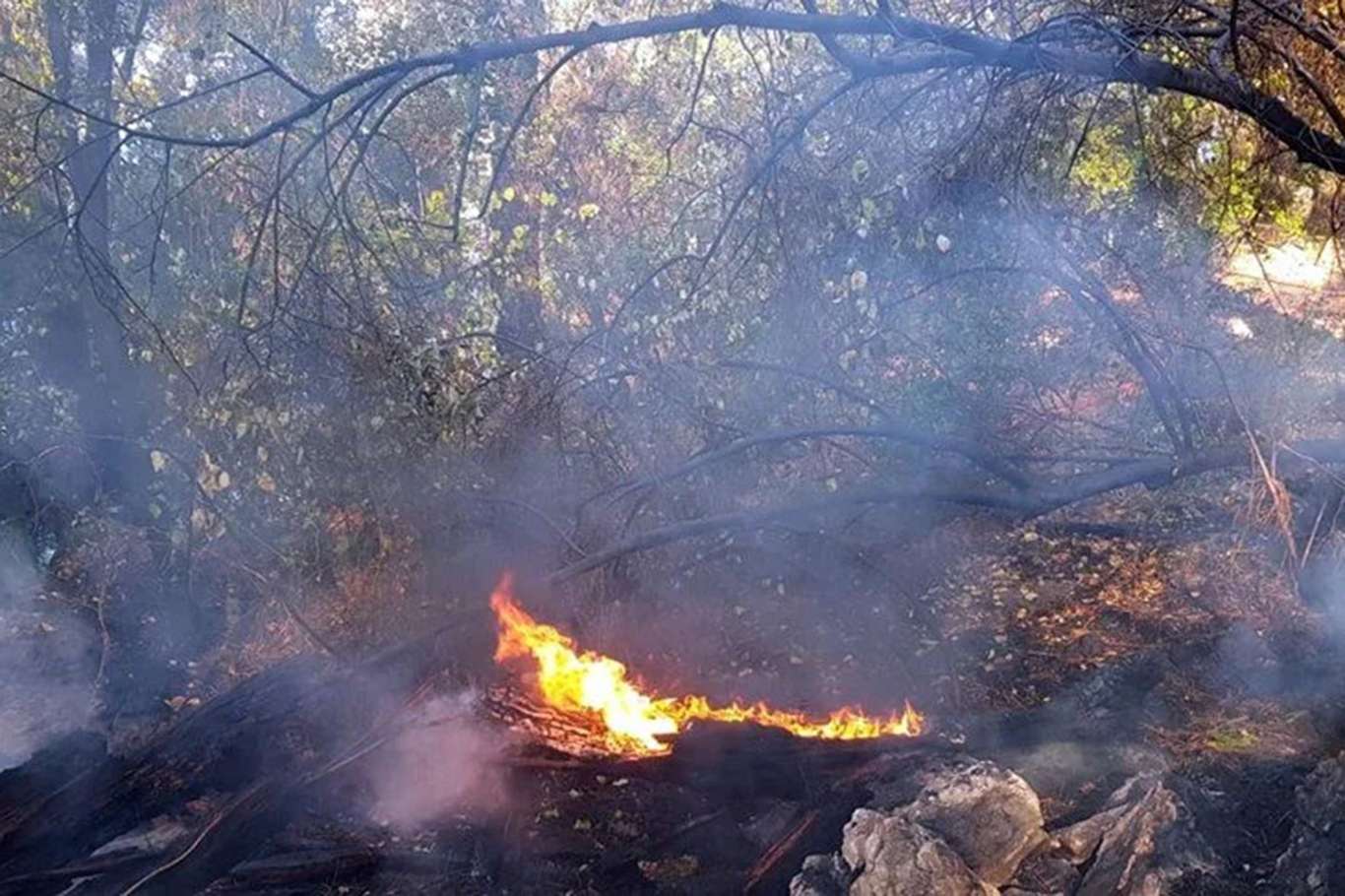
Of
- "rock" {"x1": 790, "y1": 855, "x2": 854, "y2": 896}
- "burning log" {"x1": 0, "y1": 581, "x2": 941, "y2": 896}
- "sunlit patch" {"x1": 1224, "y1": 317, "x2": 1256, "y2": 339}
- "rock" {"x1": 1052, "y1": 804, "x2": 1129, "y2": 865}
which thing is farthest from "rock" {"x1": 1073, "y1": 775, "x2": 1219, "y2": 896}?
"sunlit patch" {"x1": 1224, "y1": 317, "x2": 1256, "y2": 339}

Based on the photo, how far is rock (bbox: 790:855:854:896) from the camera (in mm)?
4742

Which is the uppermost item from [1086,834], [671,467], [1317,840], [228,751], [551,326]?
[551,326]

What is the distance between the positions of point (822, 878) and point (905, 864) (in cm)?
54

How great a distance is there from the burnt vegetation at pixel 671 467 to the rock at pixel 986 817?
0.08ft

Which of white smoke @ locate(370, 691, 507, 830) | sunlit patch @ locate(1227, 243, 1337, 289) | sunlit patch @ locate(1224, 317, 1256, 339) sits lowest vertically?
white smoke @ locate(370, 691, 507, 830)

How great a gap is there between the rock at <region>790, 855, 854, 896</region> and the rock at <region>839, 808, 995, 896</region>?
4.7 inches

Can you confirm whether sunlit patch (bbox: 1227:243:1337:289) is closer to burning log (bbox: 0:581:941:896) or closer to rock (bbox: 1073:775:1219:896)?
burning log (bbox: 0:581:941:896)

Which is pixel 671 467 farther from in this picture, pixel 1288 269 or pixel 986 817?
pixel 1288 269

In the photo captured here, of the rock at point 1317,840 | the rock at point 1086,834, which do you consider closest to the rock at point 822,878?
the rock at point 1086,834

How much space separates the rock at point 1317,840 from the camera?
4211 millimetres

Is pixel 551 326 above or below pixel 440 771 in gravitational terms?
above

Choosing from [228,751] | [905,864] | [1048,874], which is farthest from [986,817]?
[228,751]

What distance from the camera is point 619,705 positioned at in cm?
730

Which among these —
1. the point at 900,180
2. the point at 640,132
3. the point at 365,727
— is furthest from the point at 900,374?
the point at 365,727
